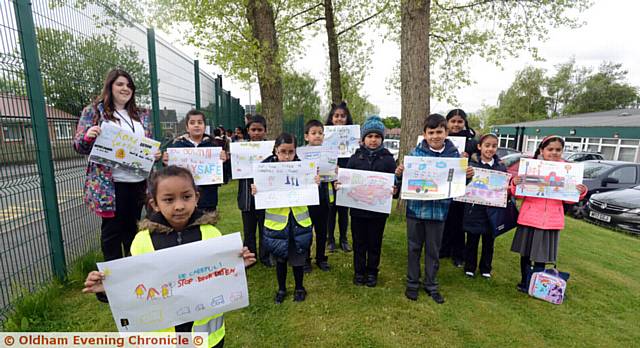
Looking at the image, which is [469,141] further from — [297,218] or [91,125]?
[91,125]

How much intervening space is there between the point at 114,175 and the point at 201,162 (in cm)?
90

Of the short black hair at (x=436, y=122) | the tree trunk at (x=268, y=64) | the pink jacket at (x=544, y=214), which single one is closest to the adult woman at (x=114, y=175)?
the short black hair at (x=436, y=122)

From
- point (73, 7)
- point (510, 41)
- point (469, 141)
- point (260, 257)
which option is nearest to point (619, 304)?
point (469, 141)

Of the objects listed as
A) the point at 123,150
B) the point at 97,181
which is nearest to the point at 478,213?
the point at 123,150

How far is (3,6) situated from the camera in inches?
111

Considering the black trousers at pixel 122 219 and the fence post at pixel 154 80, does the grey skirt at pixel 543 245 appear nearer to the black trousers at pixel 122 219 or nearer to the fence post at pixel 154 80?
the black trousers at pixel 122 219

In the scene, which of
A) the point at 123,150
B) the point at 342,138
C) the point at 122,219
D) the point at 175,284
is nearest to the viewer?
the point at 175,284

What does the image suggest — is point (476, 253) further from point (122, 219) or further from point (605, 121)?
point (605, 121)

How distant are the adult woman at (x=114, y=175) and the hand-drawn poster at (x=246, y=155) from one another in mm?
917

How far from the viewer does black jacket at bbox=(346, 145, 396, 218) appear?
3.66 metres

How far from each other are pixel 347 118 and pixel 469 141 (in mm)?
1852

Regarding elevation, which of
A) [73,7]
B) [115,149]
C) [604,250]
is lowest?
[604,250]

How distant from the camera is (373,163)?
370 centimetres

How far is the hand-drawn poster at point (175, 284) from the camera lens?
1655 millimetres
